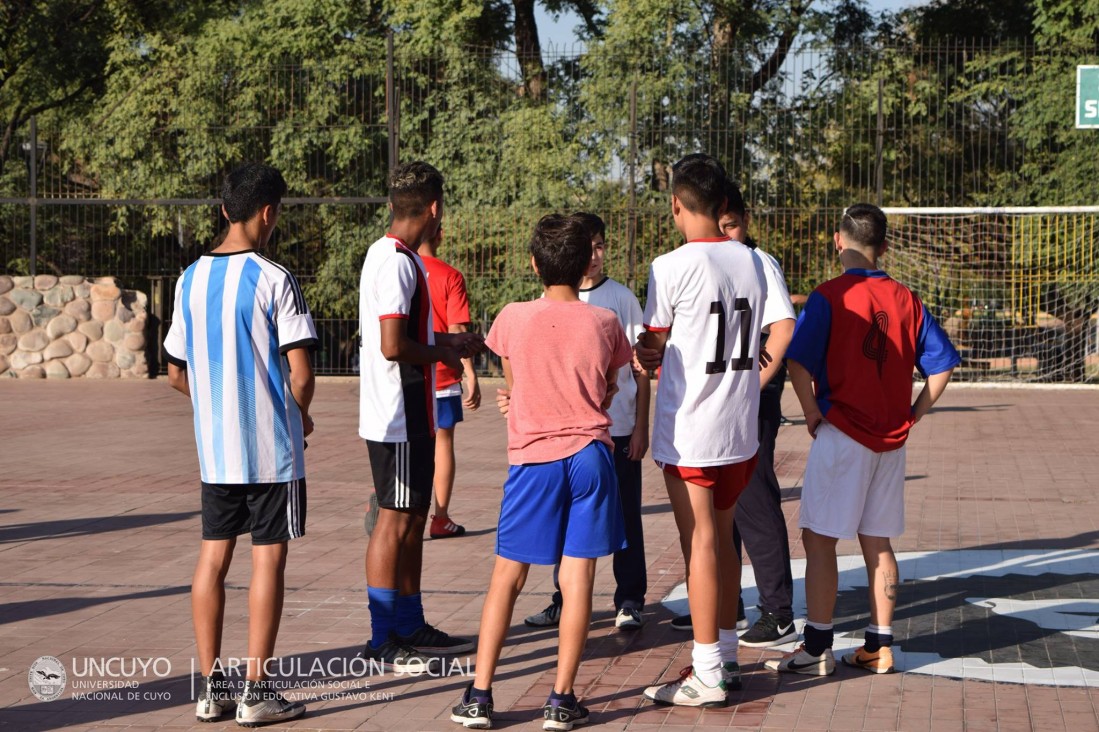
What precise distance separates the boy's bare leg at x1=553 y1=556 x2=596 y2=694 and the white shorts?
1.16 metres

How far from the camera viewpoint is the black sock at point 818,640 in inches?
203

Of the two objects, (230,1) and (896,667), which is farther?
(230,1)

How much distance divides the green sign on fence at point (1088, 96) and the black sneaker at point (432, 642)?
1165 cm

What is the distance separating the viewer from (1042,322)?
19.1 metres

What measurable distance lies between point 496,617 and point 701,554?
791 millimetres

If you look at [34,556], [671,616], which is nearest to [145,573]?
[34,556]

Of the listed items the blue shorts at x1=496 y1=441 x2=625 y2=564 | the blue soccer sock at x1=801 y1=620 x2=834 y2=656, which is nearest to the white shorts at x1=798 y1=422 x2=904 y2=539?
the blue soccer sock at x1=801 y1=620 x2=834 y2=656

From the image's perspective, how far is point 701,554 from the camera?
4.75 metres

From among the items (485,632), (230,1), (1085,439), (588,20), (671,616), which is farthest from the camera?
Result: (230,1)

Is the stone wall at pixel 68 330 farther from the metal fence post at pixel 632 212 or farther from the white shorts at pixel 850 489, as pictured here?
the white shorts at pixel 850 489

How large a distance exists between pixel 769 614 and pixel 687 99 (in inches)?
565

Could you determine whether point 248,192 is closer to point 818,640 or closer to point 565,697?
point 565,697

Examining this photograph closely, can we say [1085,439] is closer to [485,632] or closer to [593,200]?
[593,200]

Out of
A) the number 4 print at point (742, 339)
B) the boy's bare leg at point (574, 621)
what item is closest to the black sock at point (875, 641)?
the number 4 print at point (742, 339)
